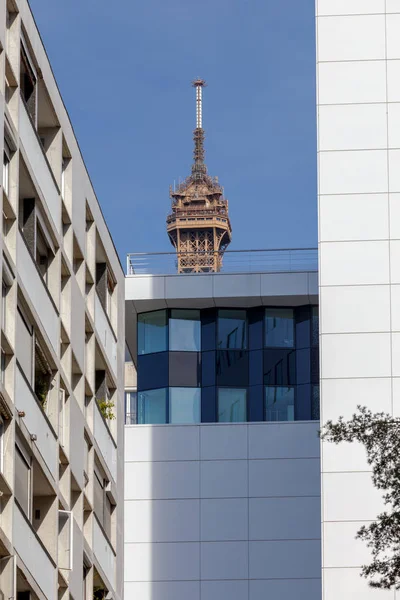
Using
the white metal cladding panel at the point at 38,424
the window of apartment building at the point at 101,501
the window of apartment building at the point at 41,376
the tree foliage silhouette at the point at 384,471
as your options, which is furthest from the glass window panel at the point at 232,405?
the tree foliage silhouette at the point at 384,471

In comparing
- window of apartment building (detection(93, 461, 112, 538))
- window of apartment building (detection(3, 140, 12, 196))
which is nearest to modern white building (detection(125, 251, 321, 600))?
window of apartment building (detection(93, 461, 112, 538))

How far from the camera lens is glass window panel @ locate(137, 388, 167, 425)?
5966cm

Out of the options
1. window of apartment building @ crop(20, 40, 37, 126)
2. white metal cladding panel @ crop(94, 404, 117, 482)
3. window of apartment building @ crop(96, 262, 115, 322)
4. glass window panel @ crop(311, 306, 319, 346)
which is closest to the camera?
window of apartment building @ crop(20, 40, 37, 126)

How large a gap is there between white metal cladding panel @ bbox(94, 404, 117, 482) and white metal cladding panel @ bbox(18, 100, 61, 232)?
277 inches

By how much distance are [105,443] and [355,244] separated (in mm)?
10646

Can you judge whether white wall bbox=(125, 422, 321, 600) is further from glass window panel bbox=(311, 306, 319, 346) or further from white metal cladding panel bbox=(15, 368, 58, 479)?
white metal cladding panel bbox=(15, 368, 58, 479)

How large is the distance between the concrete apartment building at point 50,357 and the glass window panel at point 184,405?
461 inches

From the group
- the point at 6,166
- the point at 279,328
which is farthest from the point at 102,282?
the point at 279,328

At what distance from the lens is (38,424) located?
115 feet

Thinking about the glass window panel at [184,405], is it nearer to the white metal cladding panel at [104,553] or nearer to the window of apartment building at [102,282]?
the window of apartment building at [102,282]

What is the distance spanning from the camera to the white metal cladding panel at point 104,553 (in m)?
42.8

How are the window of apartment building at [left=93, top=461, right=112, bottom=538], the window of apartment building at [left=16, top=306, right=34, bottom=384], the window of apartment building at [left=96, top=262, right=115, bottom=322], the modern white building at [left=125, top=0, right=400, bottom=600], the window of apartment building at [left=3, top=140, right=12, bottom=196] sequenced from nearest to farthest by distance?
the window of apartment building at [left=3, top=140, right=12, bottom=196], the window of apartment building at [left=16, top=306, right=34, bottom=384], the window of apartment building at [left=93, top=461, right=112, bottom=538], the window of apartment building at [left=96, top=262, right=115, bottom=322], the modern white building at [left=125, top=0, right=400, bottom=600]

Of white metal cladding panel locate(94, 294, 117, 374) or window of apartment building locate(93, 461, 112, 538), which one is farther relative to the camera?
white metal cladding panel locate(94, 294, 117, 374)

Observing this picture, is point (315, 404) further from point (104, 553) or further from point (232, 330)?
point (104, 553)
